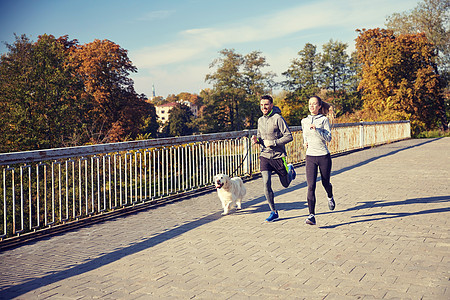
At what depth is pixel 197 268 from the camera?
485cm

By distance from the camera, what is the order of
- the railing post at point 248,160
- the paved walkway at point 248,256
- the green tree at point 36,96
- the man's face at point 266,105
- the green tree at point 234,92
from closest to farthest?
the paved walkway at point 248,256, the man's face at point 266,105, the railing post at point 248,160, the green tree at point 36,96, the green tree at point 234,92

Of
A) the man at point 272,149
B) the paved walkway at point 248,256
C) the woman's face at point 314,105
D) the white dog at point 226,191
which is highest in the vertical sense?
the woman's face at point 314,105

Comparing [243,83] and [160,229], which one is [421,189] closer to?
→ [160,229]

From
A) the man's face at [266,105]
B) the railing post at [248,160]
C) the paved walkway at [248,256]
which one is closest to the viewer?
the paved walkway at [248,256]

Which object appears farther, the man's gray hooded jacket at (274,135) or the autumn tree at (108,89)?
the autumn tree at (108,89)

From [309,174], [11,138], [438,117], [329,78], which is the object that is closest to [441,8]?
[438,117]

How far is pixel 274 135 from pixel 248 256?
8.07ft

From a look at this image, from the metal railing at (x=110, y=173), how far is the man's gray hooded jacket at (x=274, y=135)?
1.74m

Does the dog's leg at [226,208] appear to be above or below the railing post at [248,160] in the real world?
below

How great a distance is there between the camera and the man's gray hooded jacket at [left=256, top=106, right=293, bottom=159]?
7.07 meters

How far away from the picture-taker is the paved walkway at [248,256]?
13.6 ft

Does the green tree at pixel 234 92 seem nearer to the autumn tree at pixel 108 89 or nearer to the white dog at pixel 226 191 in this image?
the autumn tree at pixel 108 89

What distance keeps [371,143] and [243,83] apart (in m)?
47.6

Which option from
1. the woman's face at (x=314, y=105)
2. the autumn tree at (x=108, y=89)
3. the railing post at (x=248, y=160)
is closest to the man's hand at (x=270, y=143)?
the woman's face at (x=314, y=105)
